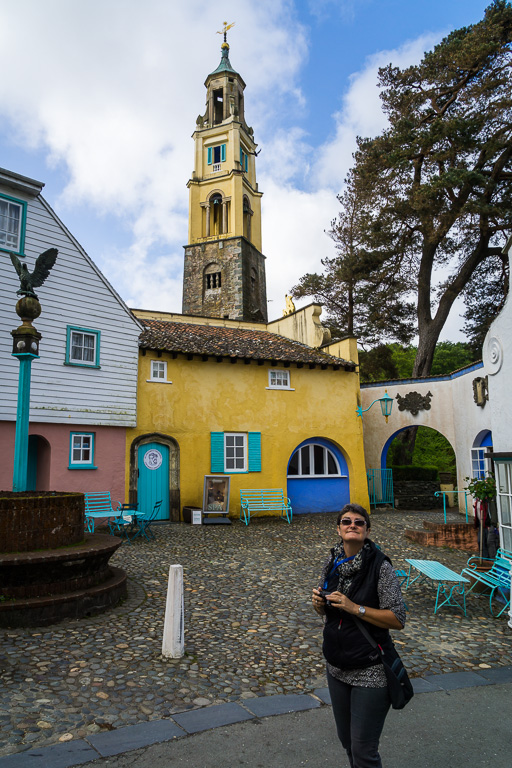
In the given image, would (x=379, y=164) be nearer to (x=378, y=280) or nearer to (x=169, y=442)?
(x=378, y=280)

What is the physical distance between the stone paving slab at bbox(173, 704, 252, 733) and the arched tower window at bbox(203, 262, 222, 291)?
34642 mm

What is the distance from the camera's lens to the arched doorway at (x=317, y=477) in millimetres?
17344

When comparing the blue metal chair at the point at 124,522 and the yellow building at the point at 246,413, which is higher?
the yellow building at the point at 246,413

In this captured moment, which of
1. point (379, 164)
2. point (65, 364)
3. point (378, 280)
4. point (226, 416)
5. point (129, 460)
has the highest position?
point (379, 164)

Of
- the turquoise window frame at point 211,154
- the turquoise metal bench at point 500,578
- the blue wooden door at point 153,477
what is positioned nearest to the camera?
the turquoise metal bench at point 500,578

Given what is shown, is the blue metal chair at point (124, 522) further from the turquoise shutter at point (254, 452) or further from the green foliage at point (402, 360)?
the green foliage at point (402, 360)

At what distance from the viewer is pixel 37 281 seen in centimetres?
832

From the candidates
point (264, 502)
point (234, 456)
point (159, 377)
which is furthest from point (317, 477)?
point (159, 377)

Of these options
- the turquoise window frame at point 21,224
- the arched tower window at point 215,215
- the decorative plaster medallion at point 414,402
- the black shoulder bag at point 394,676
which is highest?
the arched tower window at point 215,215

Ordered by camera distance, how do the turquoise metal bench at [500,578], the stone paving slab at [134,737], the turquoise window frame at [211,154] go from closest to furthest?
the stone paving slab at [134,737]
the turquoise metal bench at [500,578]
the turquoise window frame at [211,154]

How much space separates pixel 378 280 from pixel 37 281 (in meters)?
19.8

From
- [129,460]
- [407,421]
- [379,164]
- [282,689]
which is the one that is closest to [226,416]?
[129,460]

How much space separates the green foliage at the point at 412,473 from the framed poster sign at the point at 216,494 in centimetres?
953

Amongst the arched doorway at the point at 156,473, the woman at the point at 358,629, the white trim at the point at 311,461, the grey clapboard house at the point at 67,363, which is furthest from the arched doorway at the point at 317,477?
the woman at the point at 358,629
